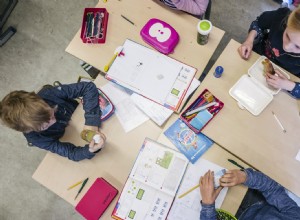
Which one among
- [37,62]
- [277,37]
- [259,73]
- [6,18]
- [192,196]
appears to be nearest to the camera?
[192,196]

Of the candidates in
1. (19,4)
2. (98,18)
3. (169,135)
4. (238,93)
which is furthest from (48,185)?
(19,4)

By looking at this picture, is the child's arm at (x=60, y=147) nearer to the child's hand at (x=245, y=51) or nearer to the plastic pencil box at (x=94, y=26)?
the plastic pencil box at (x=94, y=26)

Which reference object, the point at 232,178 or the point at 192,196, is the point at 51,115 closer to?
the point at 192,196

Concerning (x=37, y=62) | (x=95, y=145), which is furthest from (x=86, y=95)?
(x=37, y=62)

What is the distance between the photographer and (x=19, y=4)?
2.95m

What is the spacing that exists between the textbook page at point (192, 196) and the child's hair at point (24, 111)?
2.61 ft

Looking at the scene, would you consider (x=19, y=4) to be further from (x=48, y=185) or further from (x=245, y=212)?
(x=245, y=212)

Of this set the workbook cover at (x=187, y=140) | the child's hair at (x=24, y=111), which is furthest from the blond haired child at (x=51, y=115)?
the workbook cover at (x=187, y=140)

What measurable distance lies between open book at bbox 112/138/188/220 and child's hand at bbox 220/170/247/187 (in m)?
0.21

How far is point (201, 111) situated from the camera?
1.64m

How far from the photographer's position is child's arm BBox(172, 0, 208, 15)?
1778mm

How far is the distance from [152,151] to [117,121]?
0.27m

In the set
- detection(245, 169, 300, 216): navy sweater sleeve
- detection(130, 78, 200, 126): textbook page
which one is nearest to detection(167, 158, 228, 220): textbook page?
detection(245, 169, 300, 216): navy sweater sleeve

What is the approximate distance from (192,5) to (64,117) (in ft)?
3.28
